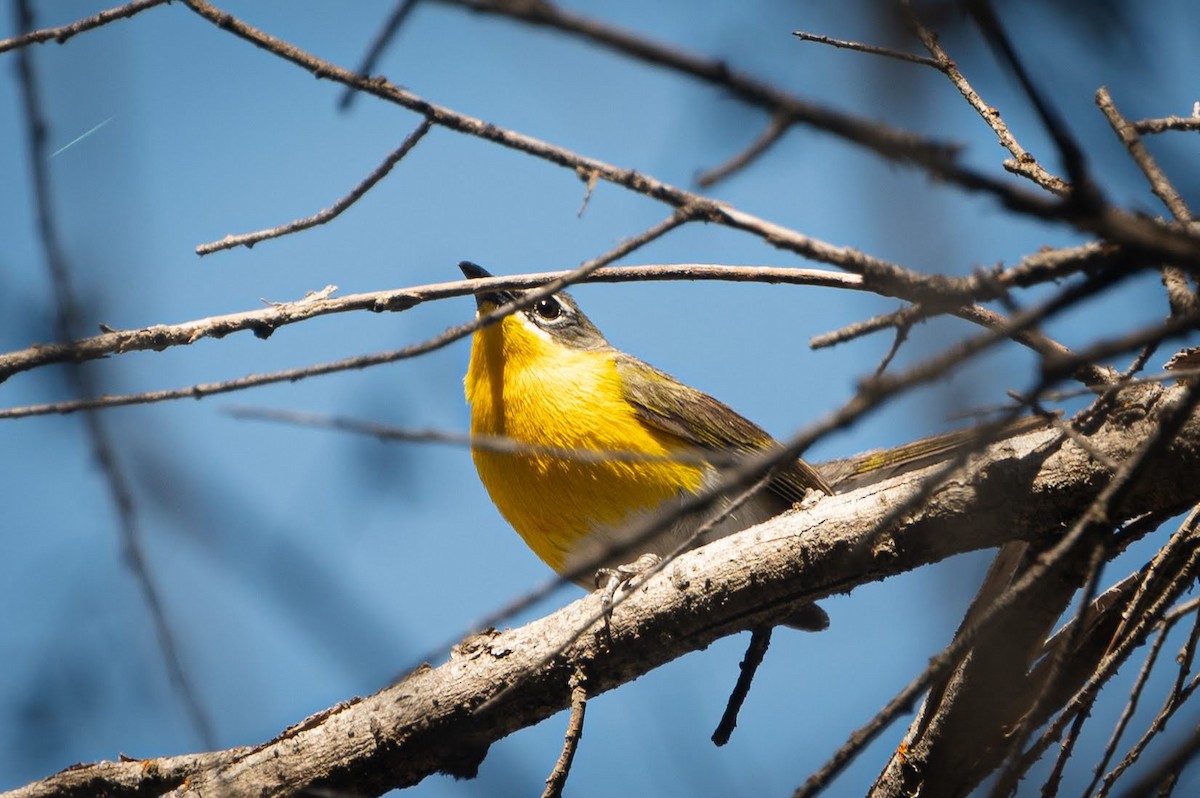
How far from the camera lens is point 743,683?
4.07 m

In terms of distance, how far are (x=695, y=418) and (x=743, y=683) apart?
6.74ft

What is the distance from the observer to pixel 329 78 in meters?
2.16

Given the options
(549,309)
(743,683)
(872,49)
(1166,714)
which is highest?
(549,309)

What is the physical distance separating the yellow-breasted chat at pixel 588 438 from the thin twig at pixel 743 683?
30.2 inches

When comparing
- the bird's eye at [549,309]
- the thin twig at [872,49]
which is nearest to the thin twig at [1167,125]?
the thin twig at [872,49]

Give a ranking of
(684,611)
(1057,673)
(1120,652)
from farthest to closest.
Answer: (684,611) < (1120,652) < (1057,673)

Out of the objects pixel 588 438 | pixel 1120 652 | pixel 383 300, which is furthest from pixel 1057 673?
pixel 588 438

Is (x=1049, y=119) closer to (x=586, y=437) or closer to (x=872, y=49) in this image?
(x=872, y=49)

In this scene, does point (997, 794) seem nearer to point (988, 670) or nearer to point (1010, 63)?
point (1010, 63)

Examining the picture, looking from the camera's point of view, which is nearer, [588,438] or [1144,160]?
[1144,160]

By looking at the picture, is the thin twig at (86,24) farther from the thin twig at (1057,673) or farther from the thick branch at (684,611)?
the thin twig at (1057,673)

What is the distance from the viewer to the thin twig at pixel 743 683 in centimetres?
405

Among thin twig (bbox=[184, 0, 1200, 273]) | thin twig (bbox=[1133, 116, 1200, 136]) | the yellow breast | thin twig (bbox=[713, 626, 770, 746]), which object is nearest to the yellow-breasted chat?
the yellow breast

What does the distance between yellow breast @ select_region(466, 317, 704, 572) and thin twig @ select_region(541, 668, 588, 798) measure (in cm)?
136
